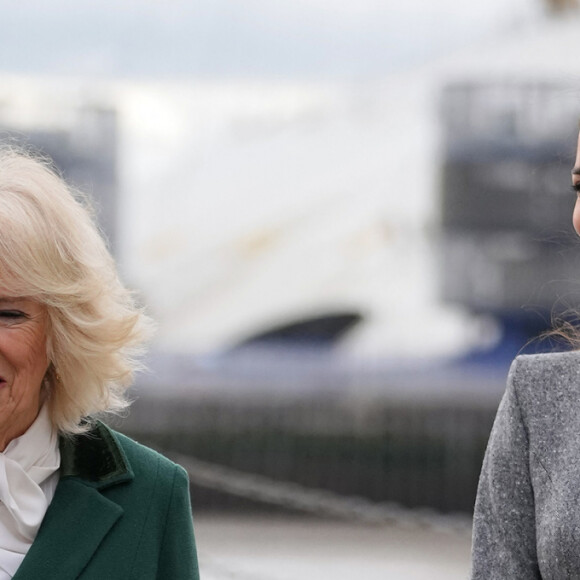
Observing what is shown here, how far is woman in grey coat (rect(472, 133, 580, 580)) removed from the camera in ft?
5.79

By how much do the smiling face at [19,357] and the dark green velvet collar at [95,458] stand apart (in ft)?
0.40

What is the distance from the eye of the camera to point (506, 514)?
71.7 inches

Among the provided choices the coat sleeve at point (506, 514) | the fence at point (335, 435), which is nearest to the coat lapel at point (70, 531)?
the coat sleeve at point (506, 514)

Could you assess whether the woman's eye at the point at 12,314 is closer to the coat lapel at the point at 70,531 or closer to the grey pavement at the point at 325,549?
the coat lapel at the point at 70,531

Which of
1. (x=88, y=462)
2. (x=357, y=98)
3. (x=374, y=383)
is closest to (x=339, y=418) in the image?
(x=374, y=383)

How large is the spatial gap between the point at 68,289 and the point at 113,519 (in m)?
0.39

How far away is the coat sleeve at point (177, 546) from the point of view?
2.15 metres

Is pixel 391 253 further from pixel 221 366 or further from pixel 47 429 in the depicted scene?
pixel 47 429

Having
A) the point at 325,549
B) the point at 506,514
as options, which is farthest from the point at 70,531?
the point at 325,549

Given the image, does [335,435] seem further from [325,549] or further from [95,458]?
[95,458]

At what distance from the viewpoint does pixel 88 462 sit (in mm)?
2189

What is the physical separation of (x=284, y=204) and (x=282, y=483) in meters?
4.97

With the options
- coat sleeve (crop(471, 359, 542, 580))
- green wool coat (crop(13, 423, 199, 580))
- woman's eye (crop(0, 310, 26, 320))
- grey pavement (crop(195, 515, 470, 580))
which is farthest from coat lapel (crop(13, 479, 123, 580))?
grey pavement (crop(195, 515, 470, 580))

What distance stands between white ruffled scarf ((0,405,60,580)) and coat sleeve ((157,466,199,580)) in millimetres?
206
